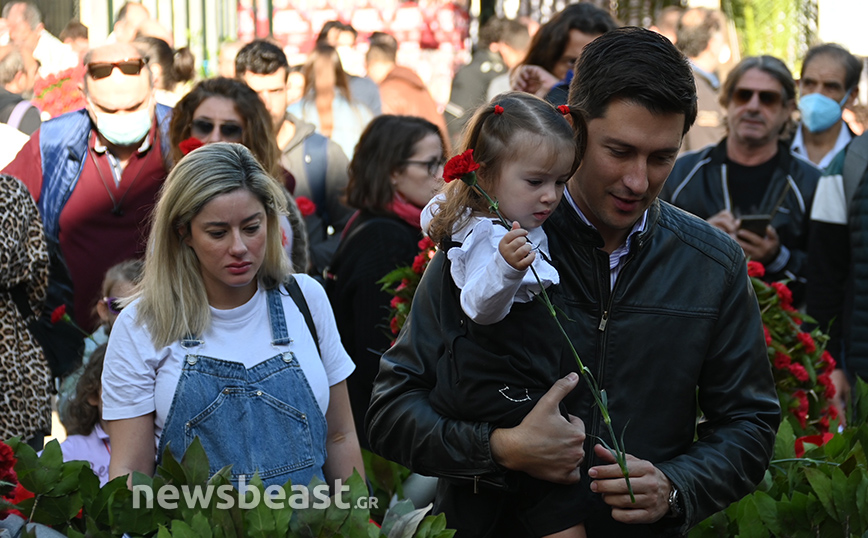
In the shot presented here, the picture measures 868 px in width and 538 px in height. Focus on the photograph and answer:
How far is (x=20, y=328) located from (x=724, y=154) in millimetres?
3645

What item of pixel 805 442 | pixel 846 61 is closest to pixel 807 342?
pixel 805 442

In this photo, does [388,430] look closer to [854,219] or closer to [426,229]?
[426,229]

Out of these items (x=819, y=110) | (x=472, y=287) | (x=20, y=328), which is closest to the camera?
(x=472, y=287)

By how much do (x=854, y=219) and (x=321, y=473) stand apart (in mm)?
3204

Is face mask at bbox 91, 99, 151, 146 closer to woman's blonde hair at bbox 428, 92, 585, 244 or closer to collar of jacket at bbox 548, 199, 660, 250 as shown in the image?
woman's blonde hair at bbox 428, 92, 585, 244

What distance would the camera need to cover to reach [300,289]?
3523 mm

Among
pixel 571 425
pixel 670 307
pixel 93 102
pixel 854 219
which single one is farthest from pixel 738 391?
pixel 93 102

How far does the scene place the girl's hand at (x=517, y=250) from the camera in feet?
7.28

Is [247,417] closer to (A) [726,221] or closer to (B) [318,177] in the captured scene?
(A) [726,221]

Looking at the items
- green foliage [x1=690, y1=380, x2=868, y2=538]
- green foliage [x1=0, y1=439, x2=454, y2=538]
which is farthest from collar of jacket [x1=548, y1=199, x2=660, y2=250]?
green foliage [x1=690, y1=380, x2=868, y2=538]

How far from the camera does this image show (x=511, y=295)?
2311mm

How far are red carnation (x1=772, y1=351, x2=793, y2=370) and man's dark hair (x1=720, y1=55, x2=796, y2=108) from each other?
77.5 inches

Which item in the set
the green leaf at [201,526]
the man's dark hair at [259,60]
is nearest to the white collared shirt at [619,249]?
the green leaf at [201,526]

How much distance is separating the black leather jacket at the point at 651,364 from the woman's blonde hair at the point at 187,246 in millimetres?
972
